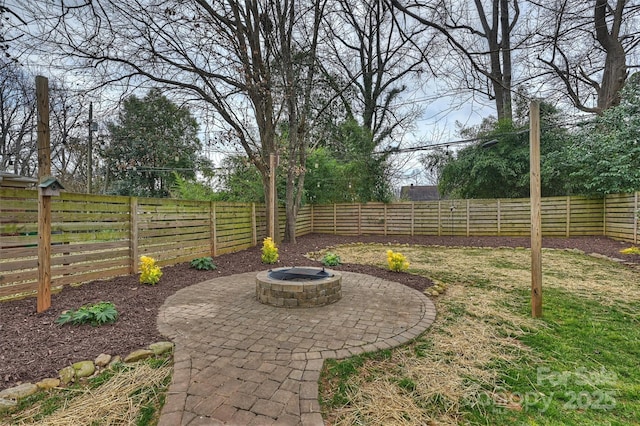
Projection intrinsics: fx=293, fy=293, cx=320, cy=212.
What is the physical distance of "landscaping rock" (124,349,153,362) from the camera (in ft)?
7.87

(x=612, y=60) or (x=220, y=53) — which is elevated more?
(x=612, y=60)

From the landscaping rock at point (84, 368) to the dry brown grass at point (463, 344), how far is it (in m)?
1.88

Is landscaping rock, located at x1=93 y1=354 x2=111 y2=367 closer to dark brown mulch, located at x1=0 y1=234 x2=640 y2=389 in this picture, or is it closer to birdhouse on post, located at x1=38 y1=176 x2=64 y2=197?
dark brown mulch, located at x1=0 y1=234 x2=640 y2=389

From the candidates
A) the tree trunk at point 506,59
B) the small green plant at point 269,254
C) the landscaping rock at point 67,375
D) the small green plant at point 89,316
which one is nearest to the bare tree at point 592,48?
the tree trunk at point 506,59

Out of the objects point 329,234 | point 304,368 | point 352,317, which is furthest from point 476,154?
point 304,368

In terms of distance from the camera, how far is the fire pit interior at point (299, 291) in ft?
12.1

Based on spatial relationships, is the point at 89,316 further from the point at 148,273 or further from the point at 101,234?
the point at 101,234

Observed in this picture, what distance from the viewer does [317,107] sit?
11219 millimetres

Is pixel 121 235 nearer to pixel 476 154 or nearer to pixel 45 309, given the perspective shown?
pixel 45 309

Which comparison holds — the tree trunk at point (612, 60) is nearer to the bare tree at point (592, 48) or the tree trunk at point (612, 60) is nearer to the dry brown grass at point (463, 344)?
the bare tree at point (592, 48)

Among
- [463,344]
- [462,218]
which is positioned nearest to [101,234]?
[463,344]

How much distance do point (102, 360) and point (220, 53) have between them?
23.1 ft

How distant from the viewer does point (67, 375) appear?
2.15m

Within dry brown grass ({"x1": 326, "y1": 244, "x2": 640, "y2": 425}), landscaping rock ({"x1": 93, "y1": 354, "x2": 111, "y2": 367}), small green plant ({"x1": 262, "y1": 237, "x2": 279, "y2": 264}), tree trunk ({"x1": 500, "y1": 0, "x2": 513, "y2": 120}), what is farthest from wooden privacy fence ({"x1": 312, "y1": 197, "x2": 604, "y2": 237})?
landscaping rock ({"x1": 93, "y1": 354, "x2": 111, "y2": 367})
